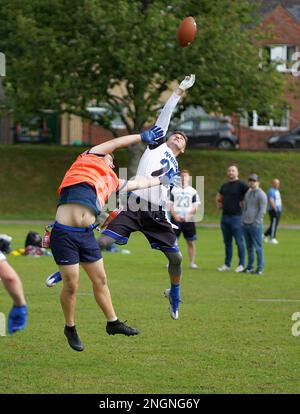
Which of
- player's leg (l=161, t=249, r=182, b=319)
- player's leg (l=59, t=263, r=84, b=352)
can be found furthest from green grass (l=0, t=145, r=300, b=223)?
player's leg (l=59, t=263, r=84, b=352)

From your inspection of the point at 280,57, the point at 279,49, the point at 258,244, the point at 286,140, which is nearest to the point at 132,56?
the point at 280,57

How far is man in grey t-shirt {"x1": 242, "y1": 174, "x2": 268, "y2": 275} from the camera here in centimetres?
1941

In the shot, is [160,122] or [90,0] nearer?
[160,122]

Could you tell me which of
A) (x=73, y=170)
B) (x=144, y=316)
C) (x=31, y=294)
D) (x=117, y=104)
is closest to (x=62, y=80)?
(x=117, y=104)

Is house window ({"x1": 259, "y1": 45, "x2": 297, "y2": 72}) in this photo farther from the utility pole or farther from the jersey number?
the jersey number

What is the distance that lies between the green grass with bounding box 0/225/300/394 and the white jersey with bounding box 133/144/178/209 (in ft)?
5.02

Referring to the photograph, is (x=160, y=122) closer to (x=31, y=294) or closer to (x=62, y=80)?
(x=31, y=294)

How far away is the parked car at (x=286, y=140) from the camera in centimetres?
4372

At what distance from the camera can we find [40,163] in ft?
134

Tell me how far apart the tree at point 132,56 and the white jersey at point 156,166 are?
25.1 meters

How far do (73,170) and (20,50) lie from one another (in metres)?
31.7

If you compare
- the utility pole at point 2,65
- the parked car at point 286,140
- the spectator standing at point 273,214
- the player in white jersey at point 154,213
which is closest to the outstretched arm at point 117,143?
the player in white jersey at point 154,213

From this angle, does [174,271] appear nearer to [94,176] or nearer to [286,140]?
[94,176]

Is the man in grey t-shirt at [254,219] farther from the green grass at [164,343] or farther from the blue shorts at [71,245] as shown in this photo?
the blue shorts at [71,245]
